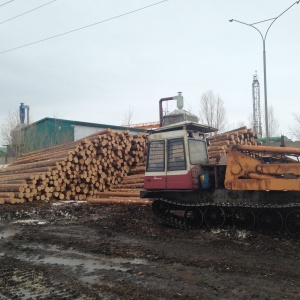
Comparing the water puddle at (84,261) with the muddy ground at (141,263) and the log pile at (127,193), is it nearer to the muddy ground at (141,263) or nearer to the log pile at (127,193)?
the muddy ground at (141,263)

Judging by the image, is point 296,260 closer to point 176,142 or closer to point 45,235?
point 176,142

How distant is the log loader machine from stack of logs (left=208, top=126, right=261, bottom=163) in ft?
19.6

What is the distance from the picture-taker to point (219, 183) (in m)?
9.50

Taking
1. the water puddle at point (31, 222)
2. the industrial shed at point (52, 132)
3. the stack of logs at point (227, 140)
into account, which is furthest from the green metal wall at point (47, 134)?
the water puddle at point (31, 222)

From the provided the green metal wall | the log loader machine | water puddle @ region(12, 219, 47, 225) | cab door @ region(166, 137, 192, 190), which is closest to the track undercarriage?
the log loader machine

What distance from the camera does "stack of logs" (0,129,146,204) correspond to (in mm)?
15002

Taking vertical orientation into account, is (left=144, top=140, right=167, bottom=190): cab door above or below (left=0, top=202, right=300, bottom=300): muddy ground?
above

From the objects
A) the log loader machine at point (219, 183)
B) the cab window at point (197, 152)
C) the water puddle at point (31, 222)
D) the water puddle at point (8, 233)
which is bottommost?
the water puddle at point (8, 233)

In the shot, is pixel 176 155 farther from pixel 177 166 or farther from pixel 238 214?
pixel 238 214

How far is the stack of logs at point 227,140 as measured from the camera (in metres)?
16.5

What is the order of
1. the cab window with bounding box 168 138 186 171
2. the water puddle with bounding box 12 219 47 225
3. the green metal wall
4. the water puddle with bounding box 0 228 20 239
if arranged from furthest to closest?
the green metal wall < the water puddle with bounding box 12 219 47 225 < the cab window with bounding box 168 138 186 171 < the water puddle with bounding box 0 228 20 239

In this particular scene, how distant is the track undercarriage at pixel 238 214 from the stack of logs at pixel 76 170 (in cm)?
648

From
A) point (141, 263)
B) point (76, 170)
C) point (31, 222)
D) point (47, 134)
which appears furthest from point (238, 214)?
point (47, 134)

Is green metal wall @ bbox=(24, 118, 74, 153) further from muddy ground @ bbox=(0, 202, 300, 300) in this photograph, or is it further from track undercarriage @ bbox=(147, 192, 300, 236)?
track undercarriage @ bbox=(147, 192, 300, 236)
